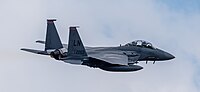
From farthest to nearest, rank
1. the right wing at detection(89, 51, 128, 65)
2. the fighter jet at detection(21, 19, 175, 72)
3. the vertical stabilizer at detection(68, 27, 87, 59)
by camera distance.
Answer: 1. the right wing at detection(89, 51, 128, 65)
2. the fighter jet at detection(21, 19, 175, 72)
3. the vertical stabilizer at detection(68, 27, 87, 59)

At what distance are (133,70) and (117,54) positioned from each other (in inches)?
345

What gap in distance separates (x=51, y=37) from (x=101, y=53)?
6565mm

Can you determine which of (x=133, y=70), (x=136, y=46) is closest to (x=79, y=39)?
(x=133, y=70)

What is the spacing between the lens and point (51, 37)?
93688 mm

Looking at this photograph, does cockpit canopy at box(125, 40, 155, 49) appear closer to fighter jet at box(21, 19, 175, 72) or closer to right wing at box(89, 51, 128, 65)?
fighter jet at box(21, 19, 175, 72)

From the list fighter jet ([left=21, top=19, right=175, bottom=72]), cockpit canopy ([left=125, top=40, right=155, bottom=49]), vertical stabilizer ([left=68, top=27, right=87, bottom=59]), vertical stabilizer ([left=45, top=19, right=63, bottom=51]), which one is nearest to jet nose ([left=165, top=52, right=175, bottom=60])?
fighter jet ([left=21, top=19, right=175, bottom=72])

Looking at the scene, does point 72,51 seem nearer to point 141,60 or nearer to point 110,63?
point 110,63

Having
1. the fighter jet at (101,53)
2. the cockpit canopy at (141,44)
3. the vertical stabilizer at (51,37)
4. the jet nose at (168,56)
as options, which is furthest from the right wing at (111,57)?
the jet nose at (168,56)

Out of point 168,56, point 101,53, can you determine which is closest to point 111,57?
point 101,53

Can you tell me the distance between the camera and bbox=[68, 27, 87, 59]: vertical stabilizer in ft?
274

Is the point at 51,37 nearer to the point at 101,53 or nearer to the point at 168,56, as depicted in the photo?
the point at 101,53

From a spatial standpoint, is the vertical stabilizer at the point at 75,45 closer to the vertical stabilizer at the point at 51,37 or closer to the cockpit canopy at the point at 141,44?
the vertical stabilizer at the point at 51,37

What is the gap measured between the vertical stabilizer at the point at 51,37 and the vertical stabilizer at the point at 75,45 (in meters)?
8.68

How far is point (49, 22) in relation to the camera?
9388 cm
